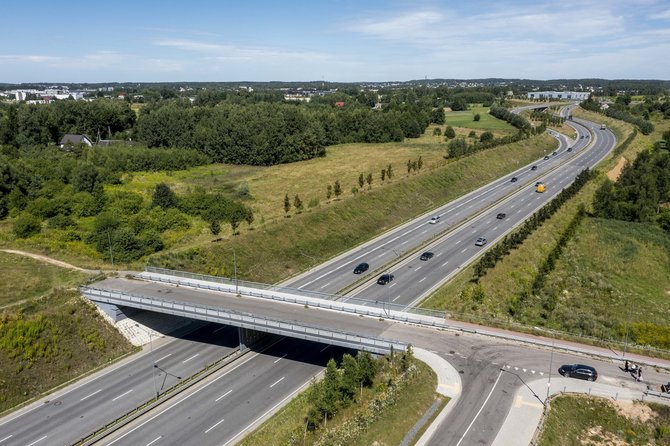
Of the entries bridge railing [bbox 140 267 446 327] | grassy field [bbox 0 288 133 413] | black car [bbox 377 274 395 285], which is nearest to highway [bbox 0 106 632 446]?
black car [bbox 377 274 395 285]

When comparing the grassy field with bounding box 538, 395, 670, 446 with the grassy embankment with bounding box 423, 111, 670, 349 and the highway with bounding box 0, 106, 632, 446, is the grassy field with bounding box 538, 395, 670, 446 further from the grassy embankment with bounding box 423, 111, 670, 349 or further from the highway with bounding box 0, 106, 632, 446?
the grassy embankment with bounding box 423, 111, 670, 349

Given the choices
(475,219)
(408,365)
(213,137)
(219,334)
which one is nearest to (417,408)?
(408,365)

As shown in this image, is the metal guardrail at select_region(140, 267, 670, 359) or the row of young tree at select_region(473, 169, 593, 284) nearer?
the metal guardrail at select_region(140, 267, 670, 359)

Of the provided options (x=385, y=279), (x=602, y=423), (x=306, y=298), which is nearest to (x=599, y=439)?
(x=602, y=423)

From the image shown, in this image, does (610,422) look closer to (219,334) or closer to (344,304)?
(344,304)

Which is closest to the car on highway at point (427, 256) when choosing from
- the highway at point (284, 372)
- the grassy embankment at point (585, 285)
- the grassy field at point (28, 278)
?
the highway at point (284, 372)

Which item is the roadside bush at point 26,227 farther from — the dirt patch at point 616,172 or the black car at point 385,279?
the dirt patch at point 616,172
